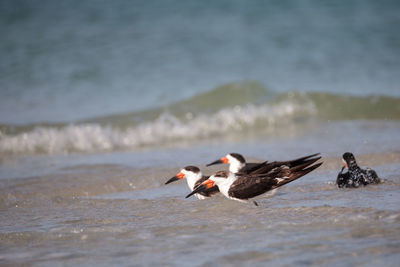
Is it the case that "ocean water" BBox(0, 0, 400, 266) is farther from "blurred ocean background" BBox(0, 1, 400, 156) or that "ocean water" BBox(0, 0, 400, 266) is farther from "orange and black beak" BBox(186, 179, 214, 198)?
"orange and black beak" BBox(186, 179, 214, 198)

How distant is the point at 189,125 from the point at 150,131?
0.88 meters

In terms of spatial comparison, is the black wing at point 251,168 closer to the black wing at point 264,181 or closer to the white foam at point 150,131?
the black wing at point 264,181

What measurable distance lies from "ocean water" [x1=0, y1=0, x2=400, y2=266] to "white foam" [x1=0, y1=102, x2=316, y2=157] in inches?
1.6

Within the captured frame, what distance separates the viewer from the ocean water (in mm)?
4676

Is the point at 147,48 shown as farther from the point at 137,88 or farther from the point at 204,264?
the point at 204,264

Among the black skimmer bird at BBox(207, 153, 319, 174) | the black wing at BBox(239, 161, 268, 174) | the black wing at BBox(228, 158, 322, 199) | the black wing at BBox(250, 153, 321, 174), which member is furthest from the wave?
the black wing at BBox(228, 158, 322, 199)

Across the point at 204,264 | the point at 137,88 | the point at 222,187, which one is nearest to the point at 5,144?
the point at 137,88

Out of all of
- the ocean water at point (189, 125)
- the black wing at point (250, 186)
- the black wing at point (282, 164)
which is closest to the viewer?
the ocean water at point (189, 125)

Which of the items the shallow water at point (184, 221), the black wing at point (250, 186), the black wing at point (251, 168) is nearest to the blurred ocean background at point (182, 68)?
the shallow water at point (184, 221)

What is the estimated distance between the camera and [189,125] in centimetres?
1190

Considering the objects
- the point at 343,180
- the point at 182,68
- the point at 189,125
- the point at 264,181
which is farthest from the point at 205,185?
the point at 182,68

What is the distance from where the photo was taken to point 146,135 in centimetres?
1129

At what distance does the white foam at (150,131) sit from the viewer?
10.6 meters

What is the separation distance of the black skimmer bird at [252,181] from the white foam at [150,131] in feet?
15.6
